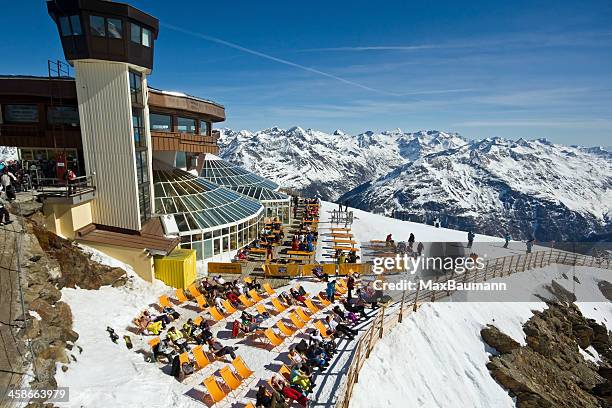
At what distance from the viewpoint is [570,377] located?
2006cm

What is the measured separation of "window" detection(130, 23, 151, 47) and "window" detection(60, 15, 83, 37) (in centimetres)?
240

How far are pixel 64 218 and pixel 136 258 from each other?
4.09 metres

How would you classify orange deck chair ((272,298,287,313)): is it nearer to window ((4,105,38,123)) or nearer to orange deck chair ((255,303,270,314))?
orange deck chair ((255,303,270,314))

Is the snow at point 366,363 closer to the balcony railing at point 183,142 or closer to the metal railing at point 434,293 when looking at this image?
the metal railing at point 434,293

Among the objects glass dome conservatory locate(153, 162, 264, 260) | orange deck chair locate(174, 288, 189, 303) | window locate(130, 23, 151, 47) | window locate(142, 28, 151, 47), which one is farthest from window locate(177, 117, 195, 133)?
orange deck chair locate(174, 288, 189, 303)

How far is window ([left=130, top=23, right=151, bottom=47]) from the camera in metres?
18.2

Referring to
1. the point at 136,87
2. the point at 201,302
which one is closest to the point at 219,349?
the point at 201,302

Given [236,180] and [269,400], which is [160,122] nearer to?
[236,180]

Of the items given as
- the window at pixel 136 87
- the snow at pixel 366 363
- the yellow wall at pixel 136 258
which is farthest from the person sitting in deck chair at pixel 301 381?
the window at pixel 136 87

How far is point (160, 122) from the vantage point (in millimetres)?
25469

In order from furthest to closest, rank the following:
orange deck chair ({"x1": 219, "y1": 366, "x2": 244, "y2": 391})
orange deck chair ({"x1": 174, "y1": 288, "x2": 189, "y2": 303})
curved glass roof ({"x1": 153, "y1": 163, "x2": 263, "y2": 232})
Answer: curved glass roof ({"x1": 153, "y1": 163, "x2": 263, "y2": 232}), orange deck chair ({"x1": 174, "y1": 288, "x2": 189, "y2": 303}), orange deck chair ({"x1": 219, "y1": 366, "x2": 244, "y2": 391})

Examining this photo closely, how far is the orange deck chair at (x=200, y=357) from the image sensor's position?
12.9 metres

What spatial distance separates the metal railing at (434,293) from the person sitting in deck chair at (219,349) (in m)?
4.54

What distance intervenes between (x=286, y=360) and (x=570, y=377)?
60.3 ft
